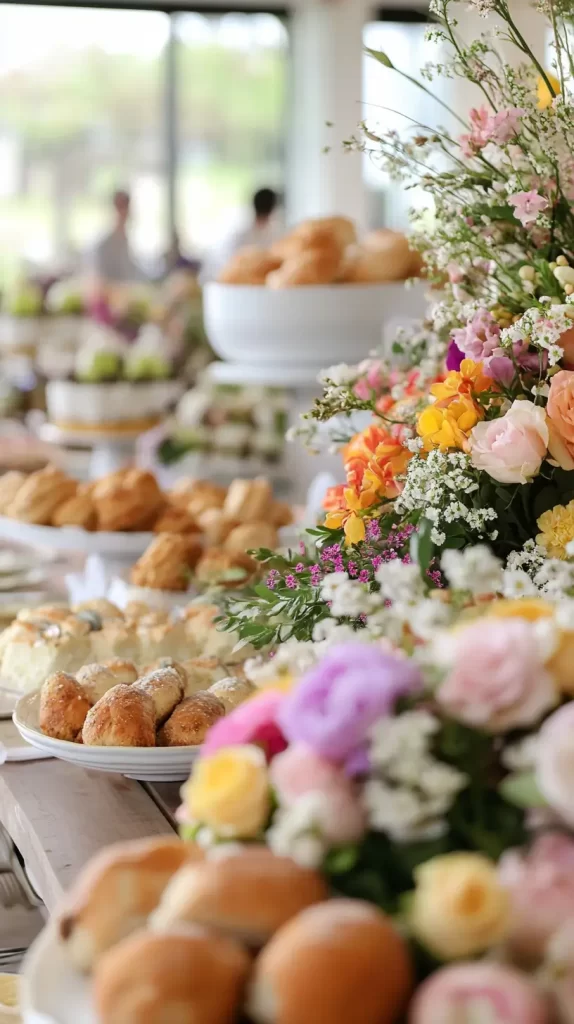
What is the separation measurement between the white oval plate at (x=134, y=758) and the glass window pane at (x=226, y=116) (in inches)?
337

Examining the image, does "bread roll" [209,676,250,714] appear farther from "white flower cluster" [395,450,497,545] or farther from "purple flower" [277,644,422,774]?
"purple flower" [277,644,422,774]

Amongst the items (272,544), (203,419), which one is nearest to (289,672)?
(272,544)

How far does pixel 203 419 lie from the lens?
440 centimetres

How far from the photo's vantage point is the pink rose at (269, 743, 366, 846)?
2.31 ft

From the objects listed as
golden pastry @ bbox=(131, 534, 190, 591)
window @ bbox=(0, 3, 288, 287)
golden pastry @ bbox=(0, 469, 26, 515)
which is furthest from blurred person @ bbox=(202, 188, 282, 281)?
golden pastry @ bbox=(131, 534, 190, 591)

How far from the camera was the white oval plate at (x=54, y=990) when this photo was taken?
0.71 meters

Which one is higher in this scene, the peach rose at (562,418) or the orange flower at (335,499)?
the peach rose at (562,418)

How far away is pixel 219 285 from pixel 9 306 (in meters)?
2.86

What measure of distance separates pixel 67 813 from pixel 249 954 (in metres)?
0.69

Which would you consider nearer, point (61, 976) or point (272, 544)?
point (61, 976)

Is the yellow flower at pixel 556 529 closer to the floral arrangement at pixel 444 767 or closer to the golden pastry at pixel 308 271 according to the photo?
the floral arrangement at pixel 444 767

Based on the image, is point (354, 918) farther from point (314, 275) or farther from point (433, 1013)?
point (314, 275)

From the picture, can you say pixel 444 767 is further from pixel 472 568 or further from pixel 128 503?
pixel 128 503

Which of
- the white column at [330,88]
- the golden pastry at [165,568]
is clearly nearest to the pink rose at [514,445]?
the golden pastry at [165,568]
